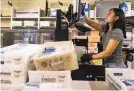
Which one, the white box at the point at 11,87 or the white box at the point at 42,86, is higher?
the white box at the point at 42,86

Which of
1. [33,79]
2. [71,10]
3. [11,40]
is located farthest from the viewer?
[11,40]

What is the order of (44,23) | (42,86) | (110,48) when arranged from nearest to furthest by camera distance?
(42,86)
(110,48)
(44,23)

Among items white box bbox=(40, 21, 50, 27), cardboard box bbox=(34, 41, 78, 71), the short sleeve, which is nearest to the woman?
the short sleeve

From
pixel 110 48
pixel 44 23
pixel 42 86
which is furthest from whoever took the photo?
pixel 44 23

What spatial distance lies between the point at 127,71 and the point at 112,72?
0.12 meters

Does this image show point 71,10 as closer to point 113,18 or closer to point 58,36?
point 58,36

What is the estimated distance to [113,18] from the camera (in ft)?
7.62

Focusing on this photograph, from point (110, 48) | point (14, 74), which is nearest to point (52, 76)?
point (14, 74)

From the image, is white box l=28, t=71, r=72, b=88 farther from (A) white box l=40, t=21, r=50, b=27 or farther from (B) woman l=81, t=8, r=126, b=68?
(A) white box l=40, t=21, r=50, b=27

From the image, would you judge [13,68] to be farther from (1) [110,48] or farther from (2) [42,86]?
(1) [110,48]

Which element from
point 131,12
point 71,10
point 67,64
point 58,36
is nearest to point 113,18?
point 71,10

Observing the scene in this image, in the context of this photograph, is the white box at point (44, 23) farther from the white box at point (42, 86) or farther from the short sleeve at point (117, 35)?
the white box at point (42, 86)

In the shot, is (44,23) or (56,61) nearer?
(56,61)

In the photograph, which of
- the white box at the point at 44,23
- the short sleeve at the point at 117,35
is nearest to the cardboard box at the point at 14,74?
the short sleeve at the point at 117,35
